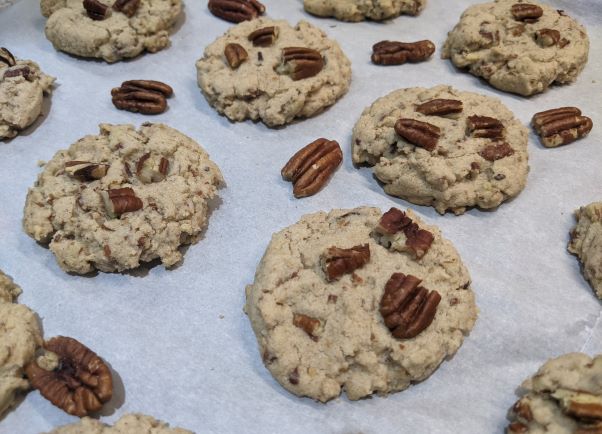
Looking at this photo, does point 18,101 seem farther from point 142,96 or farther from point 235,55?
point 235,55

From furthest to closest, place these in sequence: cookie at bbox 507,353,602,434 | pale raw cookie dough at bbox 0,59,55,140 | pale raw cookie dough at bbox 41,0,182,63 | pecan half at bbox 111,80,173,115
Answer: pale raw cookie dough at bbox 41,0,182,63 → pecan half at bbox 111,80,173,115 → pale raw cookie dough at bbox 0,59,55,140 → cookie at bbox 507,353,602,434

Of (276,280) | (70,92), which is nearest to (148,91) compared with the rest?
(70,92)

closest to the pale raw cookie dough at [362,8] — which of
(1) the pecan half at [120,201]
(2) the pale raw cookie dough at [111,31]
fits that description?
(2) the pale raw cookie dough at [111,31]

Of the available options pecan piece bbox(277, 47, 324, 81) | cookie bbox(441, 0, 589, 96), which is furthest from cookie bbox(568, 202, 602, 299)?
pecan piece bbox(277, 47, 324, 81)

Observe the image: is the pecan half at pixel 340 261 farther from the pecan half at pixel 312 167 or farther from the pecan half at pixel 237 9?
the pecan half at pixel 237 9

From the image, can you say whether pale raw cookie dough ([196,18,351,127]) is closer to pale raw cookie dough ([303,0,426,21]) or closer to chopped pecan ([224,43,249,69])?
chopped pecan ([224,43,249,69])

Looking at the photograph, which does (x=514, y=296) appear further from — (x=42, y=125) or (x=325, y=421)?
(x=42, y=125)

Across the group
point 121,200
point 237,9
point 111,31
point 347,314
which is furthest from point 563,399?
point 111,31
